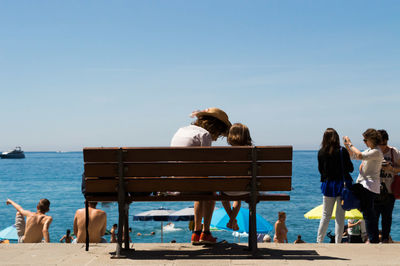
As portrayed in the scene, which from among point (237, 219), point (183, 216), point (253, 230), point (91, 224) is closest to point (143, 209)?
point (183, 216)

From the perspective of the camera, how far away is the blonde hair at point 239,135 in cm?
548

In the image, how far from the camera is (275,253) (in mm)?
5293

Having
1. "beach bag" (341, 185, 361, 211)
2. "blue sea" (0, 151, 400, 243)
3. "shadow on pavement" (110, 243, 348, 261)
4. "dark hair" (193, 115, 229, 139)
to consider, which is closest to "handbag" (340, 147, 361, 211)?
"beach bag" (341, 185, 361, 211)

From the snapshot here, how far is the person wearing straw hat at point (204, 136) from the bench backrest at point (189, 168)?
1.81 feet

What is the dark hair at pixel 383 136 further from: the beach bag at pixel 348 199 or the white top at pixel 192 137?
the white top at pixel 192 137

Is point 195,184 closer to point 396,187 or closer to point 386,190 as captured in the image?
point 386,190

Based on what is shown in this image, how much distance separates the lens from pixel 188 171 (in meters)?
5.03

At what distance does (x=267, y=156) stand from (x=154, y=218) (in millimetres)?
16720

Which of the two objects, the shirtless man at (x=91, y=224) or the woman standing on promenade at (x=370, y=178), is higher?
the woman standing on promenade at (x=370, y=178)

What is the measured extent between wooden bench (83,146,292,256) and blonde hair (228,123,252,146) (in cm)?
49

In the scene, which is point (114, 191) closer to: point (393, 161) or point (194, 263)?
point (194, 263)

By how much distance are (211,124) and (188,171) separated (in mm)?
972

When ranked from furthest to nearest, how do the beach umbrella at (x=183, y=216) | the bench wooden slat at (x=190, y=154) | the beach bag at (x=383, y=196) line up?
1. the beach umbrella at (x=183, y=216)
2. the beach bag at (x=383, y=196)
3. the bench wooden slat at (x=190, y=154)

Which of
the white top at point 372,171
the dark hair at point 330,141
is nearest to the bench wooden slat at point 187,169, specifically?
the dark hair at point 330,141
